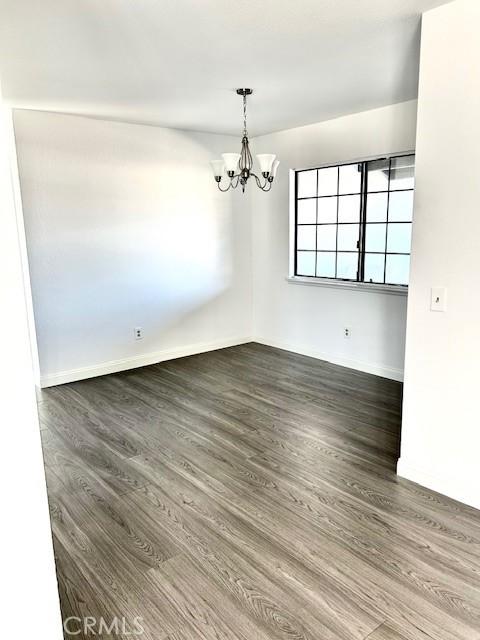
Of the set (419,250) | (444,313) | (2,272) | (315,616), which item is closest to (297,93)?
(419,250)

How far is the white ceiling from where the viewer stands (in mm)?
2258

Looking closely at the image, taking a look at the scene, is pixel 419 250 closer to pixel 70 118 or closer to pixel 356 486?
pixel 356 486

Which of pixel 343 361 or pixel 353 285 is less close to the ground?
pixel 353 285

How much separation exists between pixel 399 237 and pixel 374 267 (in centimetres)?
40

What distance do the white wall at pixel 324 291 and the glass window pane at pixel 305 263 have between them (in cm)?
16

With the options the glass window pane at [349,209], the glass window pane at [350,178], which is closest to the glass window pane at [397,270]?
the glass window pane at [349,209]

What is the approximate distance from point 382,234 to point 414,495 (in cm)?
267

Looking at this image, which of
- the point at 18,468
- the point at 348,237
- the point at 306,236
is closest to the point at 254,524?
the point at 18,468

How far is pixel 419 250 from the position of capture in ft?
8.32

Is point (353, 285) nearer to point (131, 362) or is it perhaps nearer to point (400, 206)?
point (400, 206)

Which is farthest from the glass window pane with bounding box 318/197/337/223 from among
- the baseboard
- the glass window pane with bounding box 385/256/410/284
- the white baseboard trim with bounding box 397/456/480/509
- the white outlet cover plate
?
the white baseboard trim with bounding box 397/456/480/509

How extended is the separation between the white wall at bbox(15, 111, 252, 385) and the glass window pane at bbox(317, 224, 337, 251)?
108cm

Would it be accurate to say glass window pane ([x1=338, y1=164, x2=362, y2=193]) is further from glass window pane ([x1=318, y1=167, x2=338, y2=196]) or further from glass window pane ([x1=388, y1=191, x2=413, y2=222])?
glass window pane ([x1=388, y1=191, x2=413, y2=222])

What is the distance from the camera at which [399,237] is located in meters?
4.33
